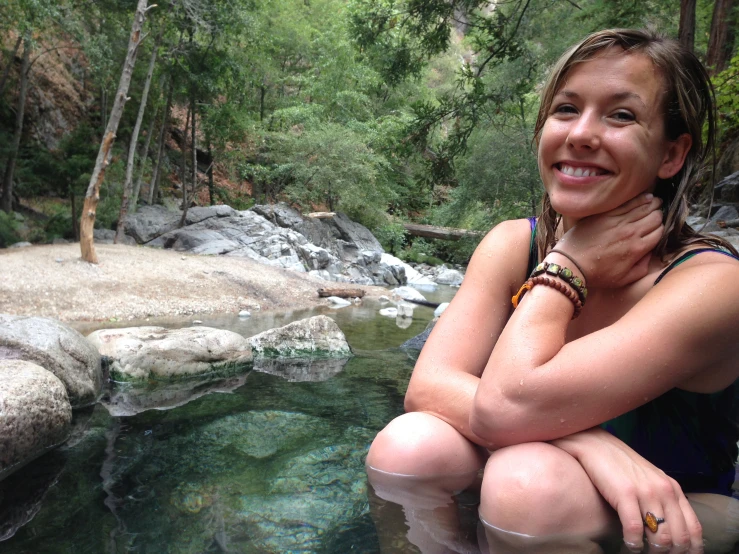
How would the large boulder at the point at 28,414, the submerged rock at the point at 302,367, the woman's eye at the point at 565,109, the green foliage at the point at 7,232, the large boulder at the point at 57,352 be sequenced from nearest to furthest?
the woman's eye at the point at 565,109 → the large boulder at the point at 28,414 → the large boulder at the point at 57,352 → the submerged rock at the point at 302,367 → the green foliage at the point at 7,232

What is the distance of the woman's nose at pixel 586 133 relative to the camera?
1.45 m

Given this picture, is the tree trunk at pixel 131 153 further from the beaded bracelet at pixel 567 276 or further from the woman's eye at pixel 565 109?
the beaded bracelet at pixel 567 276

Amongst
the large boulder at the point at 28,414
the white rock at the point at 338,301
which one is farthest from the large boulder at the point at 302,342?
the white rock at the point at 338,301

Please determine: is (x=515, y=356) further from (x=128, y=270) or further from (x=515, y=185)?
(x=515, y=185)

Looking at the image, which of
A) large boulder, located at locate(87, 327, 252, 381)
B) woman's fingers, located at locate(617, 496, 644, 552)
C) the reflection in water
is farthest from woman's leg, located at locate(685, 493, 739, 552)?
large boulder, located at locate(87, 327, 252, 381)

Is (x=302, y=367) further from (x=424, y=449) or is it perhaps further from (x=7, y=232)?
(x=7, y=232)

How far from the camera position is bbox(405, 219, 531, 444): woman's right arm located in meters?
1.65

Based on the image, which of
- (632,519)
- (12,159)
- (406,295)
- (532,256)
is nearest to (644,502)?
(632,519)

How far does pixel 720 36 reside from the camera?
850cm

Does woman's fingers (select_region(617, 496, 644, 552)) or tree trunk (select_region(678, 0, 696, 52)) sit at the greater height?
tree trunk (select_region(678, 0, 696, 52))

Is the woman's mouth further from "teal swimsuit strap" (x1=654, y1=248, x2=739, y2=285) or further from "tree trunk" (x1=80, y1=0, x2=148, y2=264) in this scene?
"tree trunk" (x1=80, y1=0, x2=148, y2=264)

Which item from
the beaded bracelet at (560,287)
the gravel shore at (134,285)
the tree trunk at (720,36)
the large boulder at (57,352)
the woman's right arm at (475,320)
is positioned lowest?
the gravel shore at (134,285)

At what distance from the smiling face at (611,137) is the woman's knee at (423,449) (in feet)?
2.24

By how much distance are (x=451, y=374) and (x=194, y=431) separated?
Result: 1.32 metres
